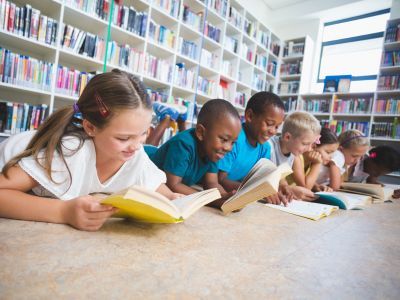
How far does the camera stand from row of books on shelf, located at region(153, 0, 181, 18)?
3208 millimetres

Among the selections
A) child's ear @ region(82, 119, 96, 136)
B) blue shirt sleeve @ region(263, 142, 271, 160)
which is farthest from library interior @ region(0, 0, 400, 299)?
blue shirt sleeve @ region(263, 142, 271, 160)

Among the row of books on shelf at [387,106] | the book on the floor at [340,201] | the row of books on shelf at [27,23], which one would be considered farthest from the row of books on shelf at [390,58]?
the row of books on shelf at [27,23]

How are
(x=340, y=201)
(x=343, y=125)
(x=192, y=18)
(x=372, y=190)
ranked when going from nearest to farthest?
(x=340, y=201) → (x=372, y=190) → (x=192, y=18) → (x=343, y=125)

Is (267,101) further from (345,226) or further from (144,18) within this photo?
(144,18)

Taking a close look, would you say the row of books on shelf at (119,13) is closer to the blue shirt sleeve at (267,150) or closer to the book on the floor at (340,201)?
the blue shirt sleeve at (267,150)

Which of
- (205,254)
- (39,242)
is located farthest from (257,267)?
(39,242)

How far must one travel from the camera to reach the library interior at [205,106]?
0.42m

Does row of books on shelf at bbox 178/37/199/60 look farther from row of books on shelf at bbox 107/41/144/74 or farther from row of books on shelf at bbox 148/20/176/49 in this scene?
row of books on shelf at bbox 107/41/144/74

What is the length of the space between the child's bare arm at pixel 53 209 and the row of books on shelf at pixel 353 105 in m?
4.54

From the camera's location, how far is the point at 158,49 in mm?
3318

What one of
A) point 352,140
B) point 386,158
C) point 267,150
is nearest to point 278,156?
point 267,150

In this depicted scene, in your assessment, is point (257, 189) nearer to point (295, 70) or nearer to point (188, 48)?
point (188, 48)

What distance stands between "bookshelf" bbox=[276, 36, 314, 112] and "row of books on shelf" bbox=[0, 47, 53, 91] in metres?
3.93

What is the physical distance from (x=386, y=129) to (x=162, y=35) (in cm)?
337
